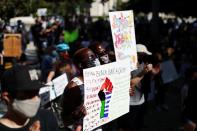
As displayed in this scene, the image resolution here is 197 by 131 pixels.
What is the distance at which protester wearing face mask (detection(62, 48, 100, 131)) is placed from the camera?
15.7ft

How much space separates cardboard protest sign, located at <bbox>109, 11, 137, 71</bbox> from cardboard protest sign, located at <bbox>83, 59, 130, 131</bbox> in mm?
767

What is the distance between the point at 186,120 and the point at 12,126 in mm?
4042

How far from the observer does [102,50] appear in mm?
5613

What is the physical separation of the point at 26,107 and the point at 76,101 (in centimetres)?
147

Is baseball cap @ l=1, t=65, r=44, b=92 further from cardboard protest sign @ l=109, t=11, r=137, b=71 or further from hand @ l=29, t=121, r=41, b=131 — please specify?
cardboard protest sign @ l=109, t=11, r=137, b=71

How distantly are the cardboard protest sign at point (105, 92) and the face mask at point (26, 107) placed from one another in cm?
120

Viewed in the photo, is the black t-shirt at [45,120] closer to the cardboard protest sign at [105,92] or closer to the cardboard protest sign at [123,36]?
the cardboard protest sign at [105,92]

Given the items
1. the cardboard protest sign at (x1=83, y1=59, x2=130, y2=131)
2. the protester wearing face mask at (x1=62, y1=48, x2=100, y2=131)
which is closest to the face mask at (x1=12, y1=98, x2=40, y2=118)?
the cardboard protest sign at (x1=83, y1=59, x2=130, y2=131)

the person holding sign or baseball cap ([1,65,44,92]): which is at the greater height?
baseball cap ([1,65,44,92])

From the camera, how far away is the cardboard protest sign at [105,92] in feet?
15.4

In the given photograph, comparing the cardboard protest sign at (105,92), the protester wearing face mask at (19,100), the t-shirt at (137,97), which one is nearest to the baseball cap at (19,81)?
the protester wearing face mask at (19,100)

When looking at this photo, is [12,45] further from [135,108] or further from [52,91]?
[135,108]

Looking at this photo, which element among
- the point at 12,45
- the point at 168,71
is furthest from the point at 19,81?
the point at 12,45

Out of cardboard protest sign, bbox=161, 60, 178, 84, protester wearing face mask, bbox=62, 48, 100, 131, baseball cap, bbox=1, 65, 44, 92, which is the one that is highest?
baseball cap, bbox=1, 65, 44, 92
